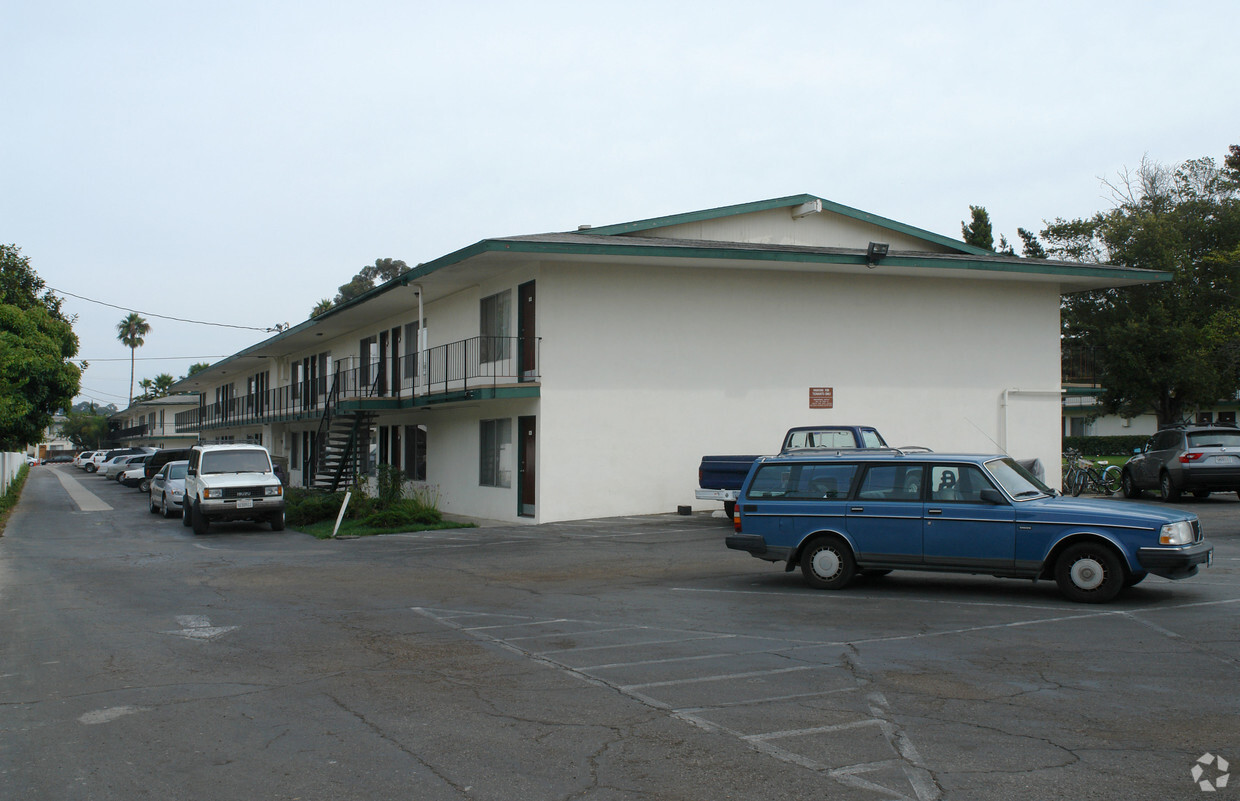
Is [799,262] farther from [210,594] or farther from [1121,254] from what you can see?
[1121,254]

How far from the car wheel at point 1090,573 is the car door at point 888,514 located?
59.7 inches

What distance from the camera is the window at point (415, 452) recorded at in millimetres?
31094

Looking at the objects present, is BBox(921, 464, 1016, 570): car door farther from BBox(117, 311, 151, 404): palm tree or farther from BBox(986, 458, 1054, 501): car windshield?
BBox(117, 311, 151, 404): palm tree

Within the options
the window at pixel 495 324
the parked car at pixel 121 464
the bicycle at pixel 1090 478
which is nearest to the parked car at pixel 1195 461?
the bicycle at pixel 1090 478

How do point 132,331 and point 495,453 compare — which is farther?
point 132,331

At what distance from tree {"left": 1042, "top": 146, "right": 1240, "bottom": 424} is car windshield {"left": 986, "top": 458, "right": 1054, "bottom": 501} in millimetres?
33468

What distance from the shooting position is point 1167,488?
2353cm

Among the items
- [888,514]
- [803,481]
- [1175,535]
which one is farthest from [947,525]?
[1175,535]

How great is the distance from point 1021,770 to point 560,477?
17650 millimetres

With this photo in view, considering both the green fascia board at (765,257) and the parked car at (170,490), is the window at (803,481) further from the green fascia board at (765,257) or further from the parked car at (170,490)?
the parked car at (170,490)

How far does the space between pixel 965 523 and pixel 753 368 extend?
1379cm

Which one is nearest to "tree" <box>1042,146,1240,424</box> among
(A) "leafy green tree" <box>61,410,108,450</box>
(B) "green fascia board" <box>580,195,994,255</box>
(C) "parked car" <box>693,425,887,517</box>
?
(B) "green fascia board" <box>580,195,994,255</box>

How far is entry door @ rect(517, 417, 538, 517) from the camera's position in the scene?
23.5m

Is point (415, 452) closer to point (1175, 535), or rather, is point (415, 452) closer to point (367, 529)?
point (367, 529)
